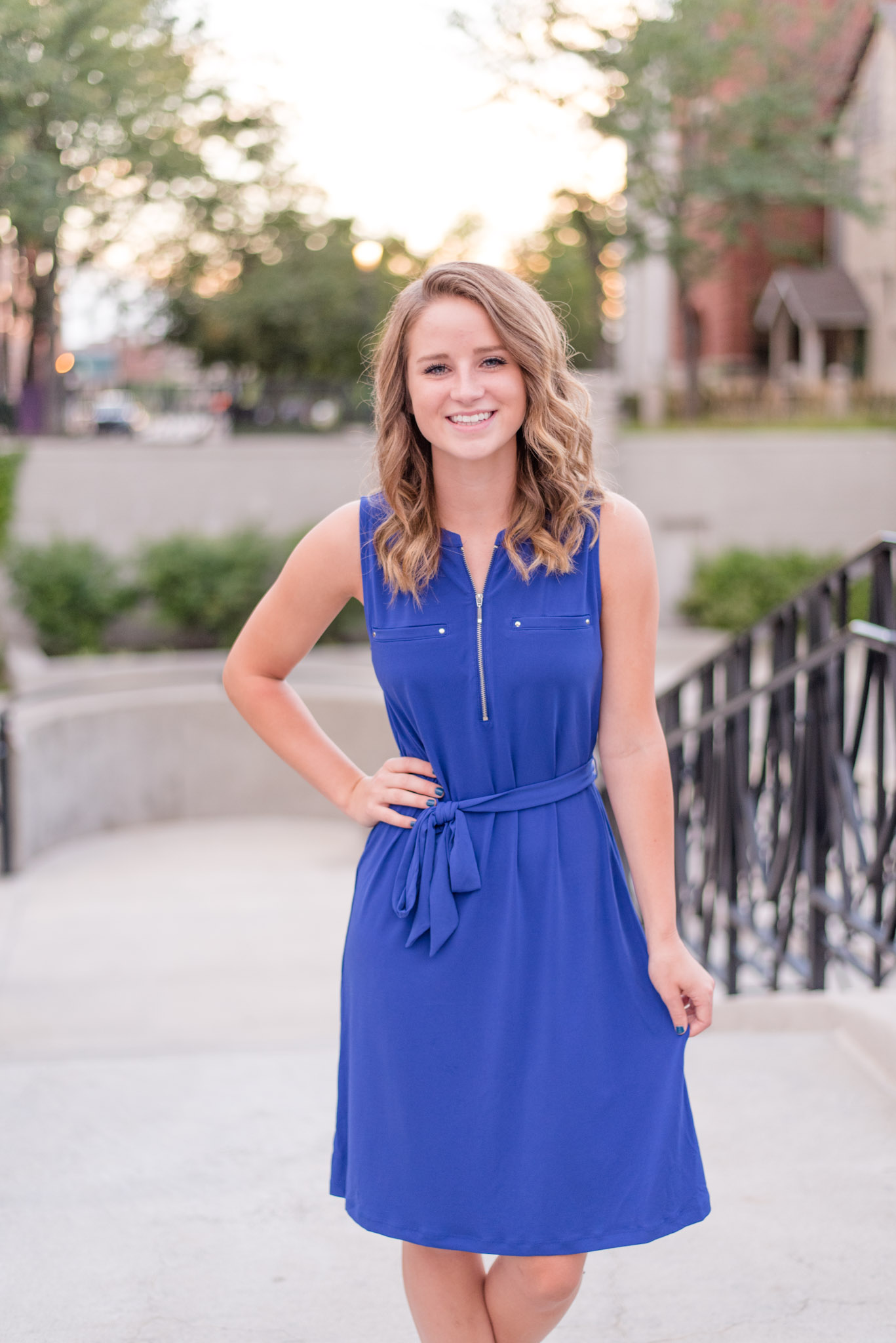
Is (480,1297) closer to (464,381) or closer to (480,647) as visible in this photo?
(480,647)

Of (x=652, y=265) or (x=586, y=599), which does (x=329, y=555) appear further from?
(x=652, y=265)

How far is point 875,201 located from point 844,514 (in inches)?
286

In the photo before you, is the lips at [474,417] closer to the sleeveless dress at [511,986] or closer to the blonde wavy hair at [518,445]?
the blonde wavy hair at [518,445]

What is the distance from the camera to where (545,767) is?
1863 millimetres

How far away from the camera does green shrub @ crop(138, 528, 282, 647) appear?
16.4 meters

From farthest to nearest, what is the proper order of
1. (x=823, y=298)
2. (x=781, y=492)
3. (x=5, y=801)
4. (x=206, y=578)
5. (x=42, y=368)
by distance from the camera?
(x=823, y=298)
(x=42, y=368)
(x=781, y=492)
(x=206, y=578)
(x=5, y=801)

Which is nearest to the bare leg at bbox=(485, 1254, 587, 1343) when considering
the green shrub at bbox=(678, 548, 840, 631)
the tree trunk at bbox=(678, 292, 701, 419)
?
the green shrub at bbox=(678, 548, 840, 631)

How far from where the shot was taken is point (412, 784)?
1890mm

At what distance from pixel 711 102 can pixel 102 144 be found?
9902 mm

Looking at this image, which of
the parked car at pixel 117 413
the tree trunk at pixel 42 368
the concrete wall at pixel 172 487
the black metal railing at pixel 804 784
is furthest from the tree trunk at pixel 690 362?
the black metal railing at pixel 804 784

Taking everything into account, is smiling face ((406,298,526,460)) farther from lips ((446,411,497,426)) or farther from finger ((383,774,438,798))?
finger ((383,774,438,798))

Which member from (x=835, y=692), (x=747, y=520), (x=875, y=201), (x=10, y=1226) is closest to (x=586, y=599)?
(x=10, y=1226)

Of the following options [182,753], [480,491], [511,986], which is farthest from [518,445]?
[182,753]

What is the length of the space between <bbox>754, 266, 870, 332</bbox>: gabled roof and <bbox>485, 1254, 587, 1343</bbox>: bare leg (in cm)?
2595
